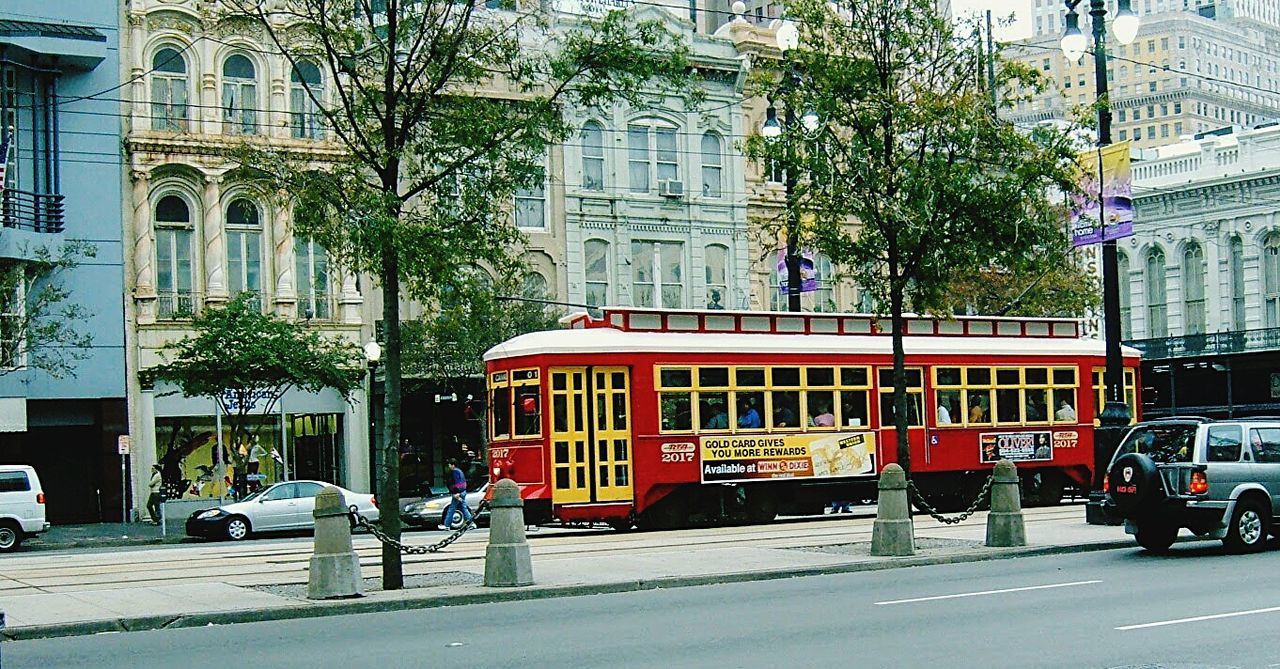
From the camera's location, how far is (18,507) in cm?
2920

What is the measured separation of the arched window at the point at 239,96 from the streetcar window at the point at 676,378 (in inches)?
695

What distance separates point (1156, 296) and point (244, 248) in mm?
34183

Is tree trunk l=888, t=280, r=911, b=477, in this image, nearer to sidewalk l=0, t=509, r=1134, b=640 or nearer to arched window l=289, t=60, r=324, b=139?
sidewalk l=0, t=509, r=1134, b=640

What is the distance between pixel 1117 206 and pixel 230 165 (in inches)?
903

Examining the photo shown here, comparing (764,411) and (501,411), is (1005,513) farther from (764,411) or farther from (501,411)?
(501,411)

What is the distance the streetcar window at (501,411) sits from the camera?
1008 inches

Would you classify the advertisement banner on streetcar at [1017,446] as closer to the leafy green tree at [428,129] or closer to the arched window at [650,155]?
the leafy green tree at [428,129]

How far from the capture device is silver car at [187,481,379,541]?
30.9 metres

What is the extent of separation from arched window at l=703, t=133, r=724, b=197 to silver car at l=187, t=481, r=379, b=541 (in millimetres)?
17431

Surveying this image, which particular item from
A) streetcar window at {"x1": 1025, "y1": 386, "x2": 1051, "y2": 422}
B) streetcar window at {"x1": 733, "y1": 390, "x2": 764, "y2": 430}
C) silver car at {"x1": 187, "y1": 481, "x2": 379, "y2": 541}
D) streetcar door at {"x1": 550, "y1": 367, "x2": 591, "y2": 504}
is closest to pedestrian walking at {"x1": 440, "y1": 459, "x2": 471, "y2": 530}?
silver car at {"x1": 187, "y1": 481, "x2": 379, "y2": 541}

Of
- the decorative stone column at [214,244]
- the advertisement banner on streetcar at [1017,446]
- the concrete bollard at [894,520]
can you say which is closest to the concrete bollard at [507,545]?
the concrete bollard at [894,520]

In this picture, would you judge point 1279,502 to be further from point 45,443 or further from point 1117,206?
point 45,443

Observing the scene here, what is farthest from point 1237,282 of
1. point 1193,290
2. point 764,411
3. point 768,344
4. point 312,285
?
point 764,411

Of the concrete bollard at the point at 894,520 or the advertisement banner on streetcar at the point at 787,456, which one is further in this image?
the advertisement banner on streetcar at the point at 787,456
